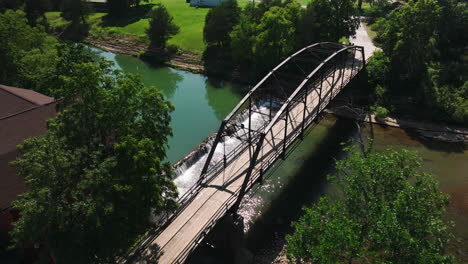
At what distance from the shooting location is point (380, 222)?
16.7 m

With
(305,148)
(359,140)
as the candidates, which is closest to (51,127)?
(305,148)

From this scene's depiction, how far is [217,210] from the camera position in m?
26.8

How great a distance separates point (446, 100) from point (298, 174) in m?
24.8

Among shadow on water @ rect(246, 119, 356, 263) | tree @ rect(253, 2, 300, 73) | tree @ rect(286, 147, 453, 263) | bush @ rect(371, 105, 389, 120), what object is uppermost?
tree @ rect(253, 2, 300, 73)

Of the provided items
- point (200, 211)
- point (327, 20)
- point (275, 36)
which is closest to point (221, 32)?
point (275, 36)

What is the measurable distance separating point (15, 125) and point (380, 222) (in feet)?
102

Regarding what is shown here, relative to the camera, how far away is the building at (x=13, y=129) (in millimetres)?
25062

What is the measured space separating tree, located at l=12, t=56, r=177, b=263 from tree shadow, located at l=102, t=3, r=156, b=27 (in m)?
78.0

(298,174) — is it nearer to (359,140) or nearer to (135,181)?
(359,140)

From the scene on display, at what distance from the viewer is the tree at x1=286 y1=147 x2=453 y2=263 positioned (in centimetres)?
1655

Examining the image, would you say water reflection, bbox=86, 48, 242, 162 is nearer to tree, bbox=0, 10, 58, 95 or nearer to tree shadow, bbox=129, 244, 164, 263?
tree, bbox=0, 10, 58, 95

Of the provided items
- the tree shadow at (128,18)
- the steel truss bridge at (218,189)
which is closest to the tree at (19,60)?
the steel truss bridge at (218,189)

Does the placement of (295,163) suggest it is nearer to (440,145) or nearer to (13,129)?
(440,145)

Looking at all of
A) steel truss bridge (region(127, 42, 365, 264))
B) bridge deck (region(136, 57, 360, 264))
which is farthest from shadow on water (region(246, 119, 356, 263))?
bridge deck (region(136, 57, 360, 264))
